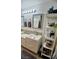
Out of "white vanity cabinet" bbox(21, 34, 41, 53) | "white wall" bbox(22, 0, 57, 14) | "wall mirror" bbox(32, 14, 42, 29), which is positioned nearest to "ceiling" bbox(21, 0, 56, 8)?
"white wall" bbox(22, 0, 57, 14)

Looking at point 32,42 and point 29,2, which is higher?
point 29,2

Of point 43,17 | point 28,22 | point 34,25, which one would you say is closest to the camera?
point 43,17

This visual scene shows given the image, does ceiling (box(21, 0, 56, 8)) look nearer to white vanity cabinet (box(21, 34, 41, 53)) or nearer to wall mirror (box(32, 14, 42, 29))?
wall mirror (box(32, 14, 42, 29))

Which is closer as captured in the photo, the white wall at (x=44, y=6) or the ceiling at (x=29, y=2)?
the white wall at (x=44, y=6)

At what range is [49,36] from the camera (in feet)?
12.5

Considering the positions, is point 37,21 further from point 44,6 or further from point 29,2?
point 29,2

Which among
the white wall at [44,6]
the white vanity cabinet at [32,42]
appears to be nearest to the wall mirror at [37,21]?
the white wall at [44,6]

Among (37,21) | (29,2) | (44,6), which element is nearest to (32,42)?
(37,21)

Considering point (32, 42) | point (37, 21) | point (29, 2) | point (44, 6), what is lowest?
point (32, 42)

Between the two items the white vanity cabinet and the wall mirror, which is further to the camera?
the wall mirror

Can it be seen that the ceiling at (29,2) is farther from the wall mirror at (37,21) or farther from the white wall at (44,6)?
the wall mirror at (37,21)
